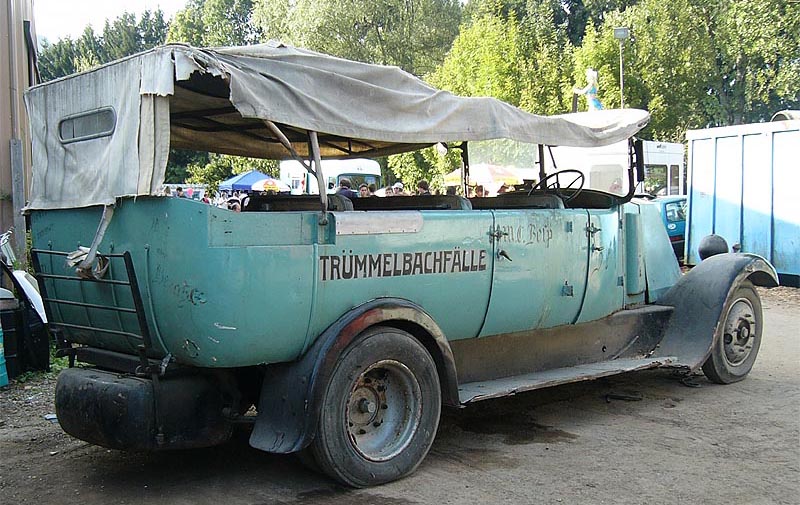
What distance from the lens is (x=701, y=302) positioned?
7055 millimetres

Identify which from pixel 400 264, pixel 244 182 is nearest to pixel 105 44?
pixel 244 182

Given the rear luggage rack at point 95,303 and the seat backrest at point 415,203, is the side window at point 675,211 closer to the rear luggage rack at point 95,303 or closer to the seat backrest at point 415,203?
the seat backrest at point 415,203

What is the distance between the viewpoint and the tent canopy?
27.1 metres

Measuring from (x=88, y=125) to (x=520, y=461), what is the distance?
11.0 feet

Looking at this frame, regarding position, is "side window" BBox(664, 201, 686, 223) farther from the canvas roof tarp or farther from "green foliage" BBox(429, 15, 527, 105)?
the canvas roof tarp

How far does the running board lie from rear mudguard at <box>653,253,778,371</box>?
14.5 inches

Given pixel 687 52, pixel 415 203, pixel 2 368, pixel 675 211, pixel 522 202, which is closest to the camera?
pixel 415 203

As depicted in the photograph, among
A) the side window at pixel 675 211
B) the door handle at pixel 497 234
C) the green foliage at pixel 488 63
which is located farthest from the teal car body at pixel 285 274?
the green foliage at pixel 488 63

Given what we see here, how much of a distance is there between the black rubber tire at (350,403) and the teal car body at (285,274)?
0.4 inches

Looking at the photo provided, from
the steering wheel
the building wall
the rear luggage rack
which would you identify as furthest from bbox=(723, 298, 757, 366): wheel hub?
the building wall

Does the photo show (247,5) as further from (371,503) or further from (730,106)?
(371,503)

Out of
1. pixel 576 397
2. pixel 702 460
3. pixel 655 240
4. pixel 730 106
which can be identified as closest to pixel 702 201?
pixel 655 240

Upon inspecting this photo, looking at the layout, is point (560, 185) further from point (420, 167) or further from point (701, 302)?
point (420, 167)

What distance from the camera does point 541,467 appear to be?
4.98m
